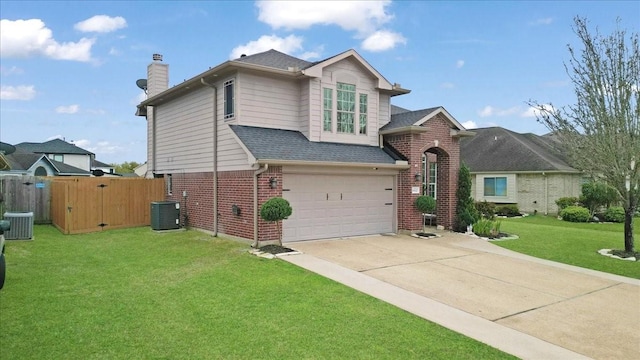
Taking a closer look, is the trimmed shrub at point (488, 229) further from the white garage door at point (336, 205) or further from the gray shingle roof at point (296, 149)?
the gray shingle roof at point (296, 149)

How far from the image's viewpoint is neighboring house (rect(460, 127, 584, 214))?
74.5 ft

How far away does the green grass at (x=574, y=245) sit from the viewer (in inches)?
387

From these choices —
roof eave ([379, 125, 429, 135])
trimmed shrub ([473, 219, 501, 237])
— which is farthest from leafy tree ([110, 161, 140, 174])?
trimmed shrub ([473, 219, 501, 237])

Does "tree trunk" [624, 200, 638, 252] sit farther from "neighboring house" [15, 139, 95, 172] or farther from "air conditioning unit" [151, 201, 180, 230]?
"neighboring house" [15, 139, 95, 172]

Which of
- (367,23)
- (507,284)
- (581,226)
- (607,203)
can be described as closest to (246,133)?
(507,284)

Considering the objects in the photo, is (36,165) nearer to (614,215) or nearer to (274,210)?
(274,210)

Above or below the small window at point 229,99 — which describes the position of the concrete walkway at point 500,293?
below

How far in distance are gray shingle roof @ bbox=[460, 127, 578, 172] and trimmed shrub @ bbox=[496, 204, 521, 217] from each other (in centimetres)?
249

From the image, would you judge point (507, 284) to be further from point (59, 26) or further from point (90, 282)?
point (59, 26)

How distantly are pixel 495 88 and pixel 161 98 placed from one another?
1532 centimetres

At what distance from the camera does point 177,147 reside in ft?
50.5

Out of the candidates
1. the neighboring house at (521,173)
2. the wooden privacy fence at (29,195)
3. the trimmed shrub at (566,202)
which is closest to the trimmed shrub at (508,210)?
the neighboring house at (521,173)

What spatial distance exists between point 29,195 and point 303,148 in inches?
466

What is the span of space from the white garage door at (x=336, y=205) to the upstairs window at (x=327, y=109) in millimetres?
1809
